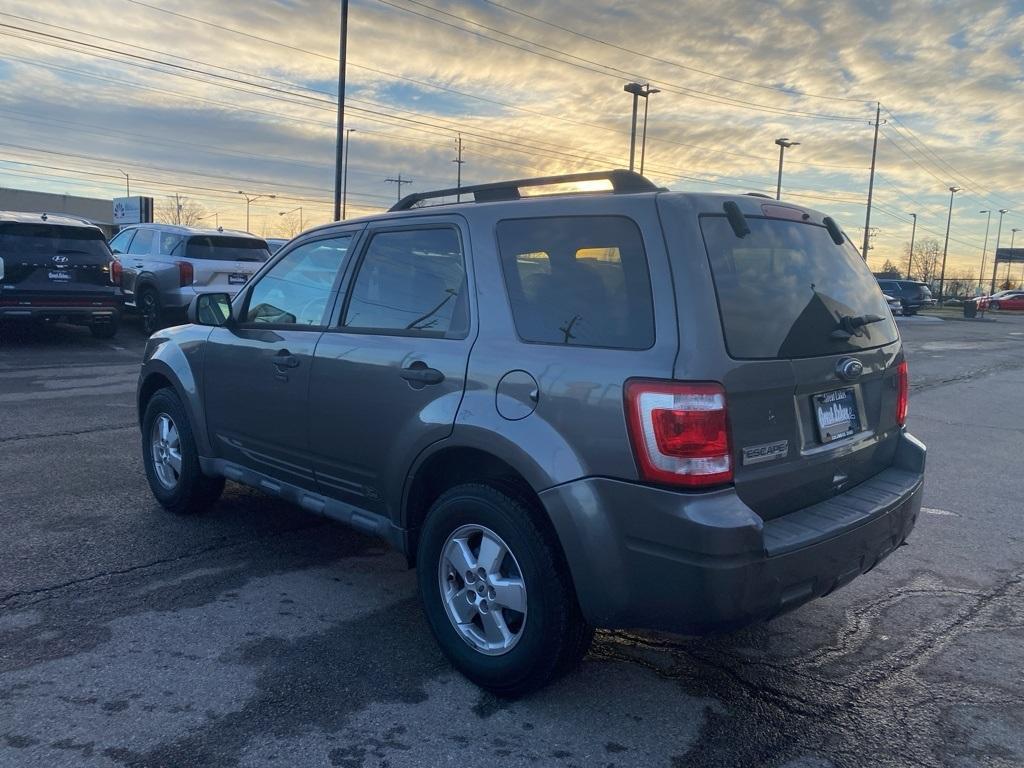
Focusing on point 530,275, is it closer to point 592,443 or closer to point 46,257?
point 592,443

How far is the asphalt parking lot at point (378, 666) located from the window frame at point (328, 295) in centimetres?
127

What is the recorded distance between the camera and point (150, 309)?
15164 millimetres

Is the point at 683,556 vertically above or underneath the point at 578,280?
underneath

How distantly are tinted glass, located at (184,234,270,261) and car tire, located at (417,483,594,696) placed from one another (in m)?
12.7

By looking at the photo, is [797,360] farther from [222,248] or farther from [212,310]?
[222,248]

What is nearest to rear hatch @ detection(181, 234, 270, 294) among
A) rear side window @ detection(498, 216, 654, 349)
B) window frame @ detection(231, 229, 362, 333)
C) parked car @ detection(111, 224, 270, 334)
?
parked car @ detection(111, 224, 270, 334)

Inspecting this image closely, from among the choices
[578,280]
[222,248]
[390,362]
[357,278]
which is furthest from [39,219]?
[578,280]

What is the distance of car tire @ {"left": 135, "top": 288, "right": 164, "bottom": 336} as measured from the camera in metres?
15.0

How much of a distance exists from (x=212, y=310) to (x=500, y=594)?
2731 mm

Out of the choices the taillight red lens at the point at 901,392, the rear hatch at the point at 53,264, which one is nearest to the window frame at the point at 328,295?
the taillight red lens at the point at 901,392

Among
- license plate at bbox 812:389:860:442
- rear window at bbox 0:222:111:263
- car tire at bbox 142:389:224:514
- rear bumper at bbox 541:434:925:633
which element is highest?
rear window at bbox 0:222:111:263

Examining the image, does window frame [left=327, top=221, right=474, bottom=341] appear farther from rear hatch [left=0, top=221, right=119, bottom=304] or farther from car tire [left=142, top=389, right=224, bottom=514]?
rear hatch [left=0, top=221, right=119, bottom=304]

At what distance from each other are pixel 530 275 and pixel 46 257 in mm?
11807

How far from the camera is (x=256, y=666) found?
3400 mm
